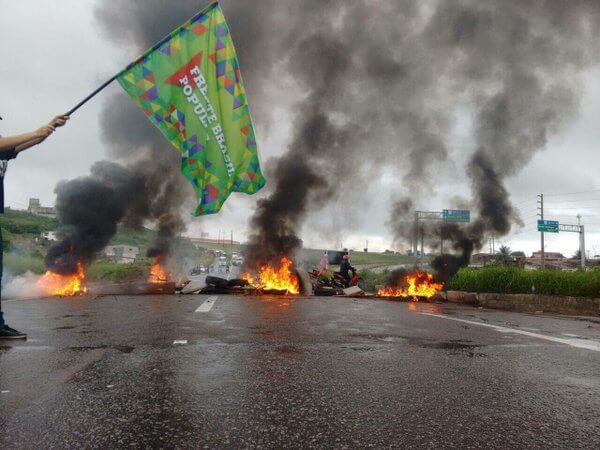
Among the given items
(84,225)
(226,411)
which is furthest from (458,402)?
(84,225)

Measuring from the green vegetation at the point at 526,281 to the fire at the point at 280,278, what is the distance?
25.1ft

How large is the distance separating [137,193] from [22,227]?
43.3 m

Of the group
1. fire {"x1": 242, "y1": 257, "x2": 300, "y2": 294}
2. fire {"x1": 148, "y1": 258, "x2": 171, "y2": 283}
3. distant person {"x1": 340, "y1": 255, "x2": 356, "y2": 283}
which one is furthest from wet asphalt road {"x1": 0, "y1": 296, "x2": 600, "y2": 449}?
fire {"x1": 148, "y1": 258, "x2": 171, "y2": 283}

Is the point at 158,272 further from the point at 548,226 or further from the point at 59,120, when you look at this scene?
the point at 548,226

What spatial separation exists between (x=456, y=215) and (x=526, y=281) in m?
22.9

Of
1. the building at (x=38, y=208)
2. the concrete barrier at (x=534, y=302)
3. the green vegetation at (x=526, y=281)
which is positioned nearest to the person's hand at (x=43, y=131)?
the concrete barrier at (x=534, y=302)

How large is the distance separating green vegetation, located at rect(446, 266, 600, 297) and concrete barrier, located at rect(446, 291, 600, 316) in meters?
0.73

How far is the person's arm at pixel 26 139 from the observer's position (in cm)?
458

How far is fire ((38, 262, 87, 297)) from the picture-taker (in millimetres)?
17405

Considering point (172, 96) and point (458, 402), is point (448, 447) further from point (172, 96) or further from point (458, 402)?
point (172, 96)

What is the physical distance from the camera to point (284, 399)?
249 centimetres

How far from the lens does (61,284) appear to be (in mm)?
18250

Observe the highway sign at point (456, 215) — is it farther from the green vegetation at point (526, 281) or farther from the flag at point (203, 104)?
the flag at point (203, 104)

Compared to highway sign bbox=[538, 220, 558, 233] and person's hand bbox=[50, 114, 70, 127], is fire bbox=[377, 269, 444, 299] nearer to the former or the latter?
person's hand bbox=[50, 114, 70, 127]
